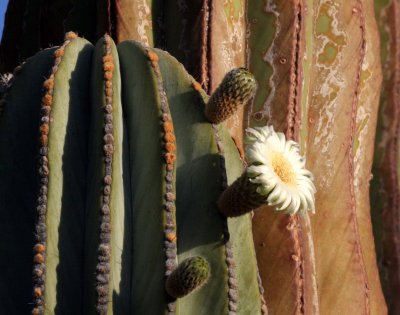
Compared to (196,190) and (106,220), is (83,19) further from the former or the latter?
(106,220)

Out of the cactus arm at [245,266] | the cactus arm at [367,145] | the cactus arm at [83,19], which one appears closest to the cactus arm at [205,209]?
the cactus arm at [245,266]

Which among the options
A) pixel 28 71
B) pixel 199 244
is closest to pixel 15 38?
pixel 28 71

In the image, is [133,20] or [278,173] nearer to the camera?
[278,173]

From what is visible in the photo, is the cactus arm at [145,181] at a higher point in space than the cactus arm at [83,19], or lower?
lower

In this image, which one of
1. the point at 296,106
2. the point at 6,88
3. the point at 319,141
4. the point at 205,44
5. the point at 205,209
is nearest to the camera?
the point at 205,209

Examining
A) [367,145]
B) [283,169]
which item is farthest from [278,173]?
[367,145]

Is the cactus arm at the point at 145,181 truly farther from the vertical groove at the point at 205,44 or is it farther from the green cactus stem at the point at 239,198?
the vertical groove at the point at 205,44
